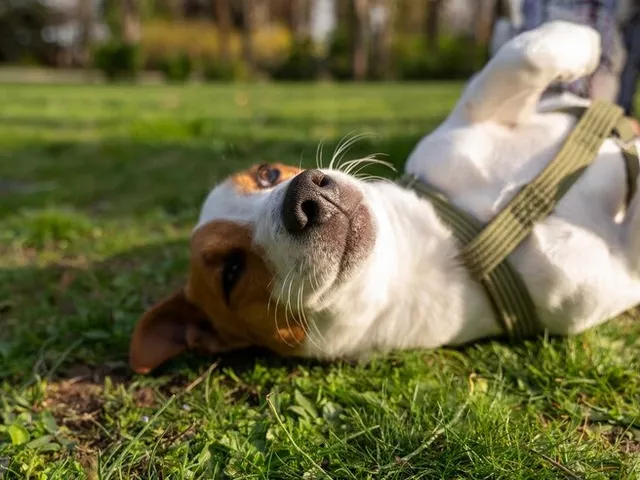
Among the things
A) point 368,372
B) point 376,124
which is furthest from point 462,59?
point 368,372

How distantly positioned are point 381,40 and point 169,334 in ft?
97.2

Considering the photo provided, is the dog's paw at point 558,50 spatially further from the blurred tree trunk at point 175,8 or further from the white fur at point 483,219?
the blurred tree trunk at point 175,8

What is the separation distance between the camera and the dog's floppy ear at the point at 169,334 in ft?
8.49

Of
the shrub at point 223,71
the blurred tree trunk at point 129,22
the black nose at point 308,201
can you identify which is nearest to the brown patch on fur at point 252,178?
the black nose at point 308,201

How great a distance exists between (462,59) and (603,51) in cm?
2659

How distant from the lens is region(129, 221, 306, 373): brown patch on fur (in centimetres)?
248

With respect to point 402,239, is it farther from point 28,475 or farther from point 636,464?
point 28,475

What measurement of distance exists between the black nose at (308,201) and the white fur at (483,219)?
9 centimetres

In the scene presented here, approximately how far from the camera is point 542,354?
2445 millimetres

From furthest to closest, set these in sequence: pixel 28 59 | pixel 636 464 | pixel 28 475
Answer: pixel 28 59
pixel 28 475
pixel 636 464

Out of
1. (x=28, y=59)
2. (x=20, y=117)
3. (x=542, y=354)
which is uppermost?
(x=542, y=354)

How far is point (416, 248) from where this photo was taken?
8.65 feet

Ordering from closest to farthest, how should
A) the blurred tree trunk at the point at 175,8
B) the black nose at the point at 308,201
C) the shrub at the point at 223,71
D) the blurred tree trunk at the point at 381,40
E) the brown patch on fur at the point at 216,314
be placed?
1. the black nose at the point at 308,201
2. the brown patch on fur at the point at 216,314
3. the blurred tree trunk at the point at 381,40
4. the shrub at the point at 223,71
5. the blurred tree trunk at the point at 175,8

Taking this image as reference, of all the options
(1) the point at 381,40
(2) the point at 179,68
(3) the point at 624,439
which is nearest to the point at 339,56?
(1) the point at 381,40
